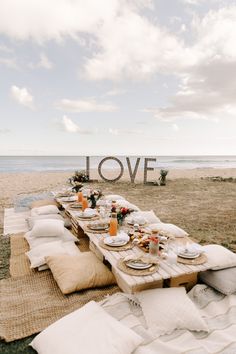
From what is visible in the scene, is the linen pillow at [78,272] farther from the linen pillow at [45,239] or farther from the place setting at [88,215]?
the place setting at [88,215]

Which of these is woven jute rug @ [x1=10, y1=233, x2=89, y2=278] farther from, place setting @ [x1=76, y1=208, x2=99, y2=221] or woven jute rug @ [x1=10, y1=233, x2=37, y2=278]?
place setting @ [x1=76, y1=208, x2=99, y2=221]

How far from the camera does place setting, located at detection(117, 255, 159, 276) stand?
3.67 m

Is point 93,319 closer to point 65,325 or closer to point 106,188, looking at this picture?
point 65,325

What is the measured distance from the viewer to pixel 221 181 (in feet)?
64.0

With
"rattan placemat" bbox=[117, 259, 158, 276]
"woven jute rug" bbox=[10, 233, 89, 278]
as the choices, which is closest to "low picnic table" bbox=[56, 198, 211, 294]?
"rattan placemat" bbox=[117, 259, 158, 276]

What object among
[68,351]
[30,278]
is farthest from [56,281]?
[68,351]

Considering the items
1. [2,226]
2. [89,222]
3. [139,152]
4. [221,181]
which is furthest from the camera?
→ [139,152]

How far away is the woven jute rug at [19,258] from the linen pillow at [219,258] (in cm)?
296

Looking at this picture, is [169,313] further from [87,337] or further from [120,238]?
[120,238]

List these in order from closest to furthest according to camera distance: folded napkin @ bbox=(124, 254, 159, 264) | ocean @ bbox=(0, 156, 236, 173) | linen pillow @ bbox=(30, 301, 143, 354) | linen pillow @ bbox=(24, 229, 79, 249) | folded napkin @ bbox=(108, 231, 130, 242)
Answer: linen pillow @ bbox=(30, 301, 143, 354) < folded napkin @ bbox=(124, 254, 159, 264) < folded napkin @ bbox=(108, 231, 130, 242) < linen pillow @ bbox=(24, 229, 79, 249) < ocean @ bbox=(0, 156, 236, 173)

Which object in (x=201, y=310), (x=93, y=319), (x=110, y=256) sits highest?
(x=110, y=256)

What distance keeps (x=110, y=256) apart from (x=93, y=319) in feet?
3.78

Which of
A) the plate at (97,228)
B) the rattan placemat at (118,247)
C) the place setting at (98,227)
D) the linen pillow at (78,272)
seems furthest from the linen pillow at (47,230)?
the rattan placemat at (118,247)

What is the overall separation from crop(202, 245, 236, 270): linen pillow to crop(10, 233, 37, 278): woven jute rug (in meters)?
2.96
